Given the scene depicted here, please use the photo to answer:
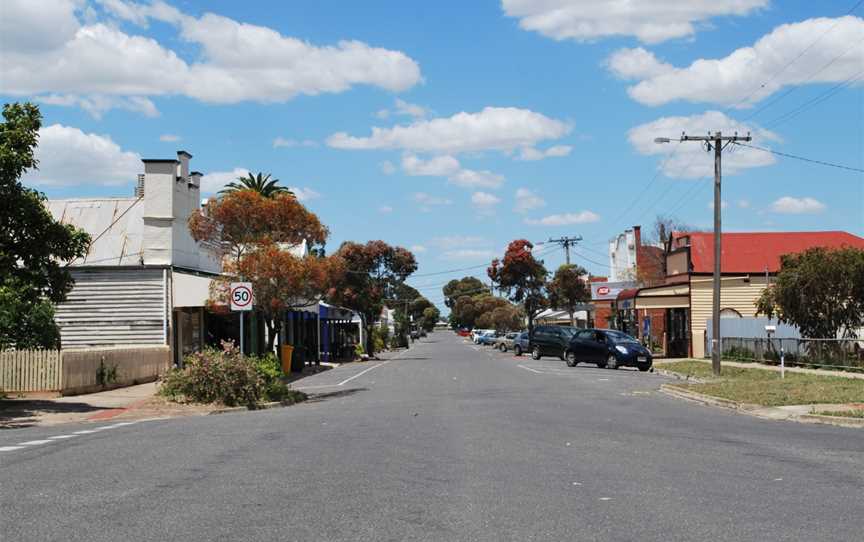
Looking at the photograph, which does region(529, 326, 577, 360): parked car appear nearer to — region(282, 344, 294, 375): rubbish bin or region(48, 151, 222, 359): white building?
region(282, 344, 294, 375): rubbish bin

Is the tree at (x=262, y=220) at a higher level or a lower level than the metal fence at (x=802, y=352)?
higher

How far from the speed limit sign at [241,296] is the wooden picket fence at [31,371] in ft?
16.8

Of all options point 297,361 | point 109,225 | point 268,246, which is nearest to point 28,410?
point 268,246

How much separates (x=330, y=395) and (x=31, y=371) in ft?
26.4

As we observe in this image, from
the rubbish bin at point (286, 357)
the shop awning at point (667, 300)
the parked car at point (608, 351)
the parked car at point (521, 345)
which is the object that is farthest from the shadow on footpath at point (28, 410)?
the parked car at point (521, 345)

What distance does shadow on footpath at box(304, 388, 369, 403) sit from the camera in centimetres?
A: 2547

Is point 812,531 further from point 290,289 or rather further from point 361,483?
point 290,289

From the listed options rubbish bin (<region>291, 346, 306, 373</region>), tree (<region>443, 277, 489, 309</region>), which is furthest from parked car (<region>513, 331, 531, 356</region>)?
tree (<region>443, 277, 489, 309</region>)

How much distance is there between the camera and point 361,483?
9953mm

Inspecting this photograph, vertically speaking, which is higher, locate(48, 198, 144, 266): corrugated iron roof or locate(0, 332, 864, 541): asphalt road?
locate(48, 198, 144, 266): corrugated iron roof

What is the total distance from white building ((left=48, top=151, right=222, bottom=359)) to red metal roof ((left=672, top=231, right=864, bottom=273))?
2687cm

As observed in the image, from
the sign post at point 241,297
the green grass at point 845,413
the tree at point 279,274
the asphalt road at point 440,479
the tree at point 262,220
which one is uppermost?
the tree at point 262,220

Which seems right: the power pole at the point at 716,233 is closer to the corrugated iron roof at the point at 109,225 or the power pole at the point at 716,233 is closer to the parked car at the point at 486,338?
the corrugated iron roof at the point at 109,225

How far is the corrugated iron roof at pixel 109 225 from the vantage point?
3481 cm
